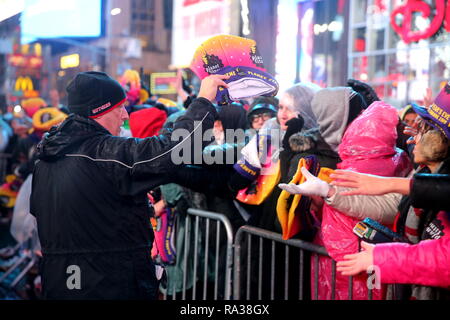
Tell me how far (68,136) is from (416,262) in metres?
1.97

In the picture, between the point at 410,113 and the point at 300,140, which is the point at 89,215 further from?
the point at 410,113

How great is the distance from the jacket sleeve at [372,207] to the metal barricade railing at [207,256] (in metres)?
1.64

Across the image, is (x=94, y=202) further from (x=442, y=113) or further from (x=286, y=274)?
(x=442, y=113)

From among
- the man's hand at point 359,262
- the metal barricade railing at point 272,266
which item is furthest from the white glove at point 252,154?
the man's hand at point 359,262

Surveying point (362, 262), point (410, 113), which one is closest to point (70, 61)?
point (410, 113)

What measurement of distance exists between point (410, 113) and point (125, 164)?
10.6 ft

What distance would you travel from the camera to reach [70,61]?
516 inches

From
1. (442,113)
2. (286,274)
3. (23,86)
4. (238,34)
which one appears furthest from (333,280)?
(23,86)

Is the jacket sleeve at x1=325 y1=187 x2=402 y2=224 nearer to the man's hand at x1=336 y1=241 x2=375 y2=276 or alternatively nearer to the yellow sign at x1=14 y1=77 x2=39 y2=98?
the man's hand at x1=336 y1=241 x2=375 y2=276

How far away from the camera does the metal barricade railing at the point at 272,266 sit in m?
4.12

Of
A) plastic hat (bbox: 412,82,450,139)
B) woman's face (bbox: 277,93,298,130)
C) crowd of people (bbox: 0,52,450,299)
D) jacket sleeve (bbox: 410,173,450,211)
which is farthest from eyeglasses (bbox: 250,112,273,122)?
jacket sleeve (bbox: 410,173,450,211)

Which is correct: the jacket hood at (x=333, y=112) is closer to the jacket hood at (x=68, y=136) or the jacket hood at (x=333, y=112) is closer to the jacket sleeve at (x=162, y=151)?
the jacket sleeve at (x=162, y=151)

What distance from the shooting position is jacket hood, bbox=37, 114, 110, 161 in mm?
3348

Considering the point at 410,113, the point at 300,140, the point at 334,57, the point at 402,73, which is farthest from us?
the point at 402,73
